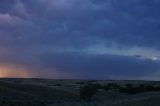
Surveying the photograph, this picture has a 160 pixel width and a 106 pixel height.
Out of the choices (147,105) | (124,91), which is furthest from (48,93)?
(147,105)

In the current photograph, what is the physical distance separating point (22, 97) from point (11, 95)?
321 centimetres

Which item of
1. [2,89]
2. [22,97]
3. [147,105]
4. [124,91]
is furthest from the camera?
[124,91]

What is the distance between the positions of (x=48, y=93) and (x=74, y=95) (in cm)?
585

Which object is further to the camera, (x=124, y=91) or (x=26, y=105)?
(x=124, y=91)

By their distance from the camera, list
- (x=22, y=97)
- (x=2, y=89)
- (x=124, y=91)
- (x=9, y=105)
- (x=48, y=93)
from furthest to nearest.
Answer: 1. (x=124, y=91)
2. (x=48, y=93)
3. (x=2, y=89)
4. (x=22, y=97)
5. (x=9, y=105)

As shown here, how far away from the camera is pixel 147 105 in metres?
49.7

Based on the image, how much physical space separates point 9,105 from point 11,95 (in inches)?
1017

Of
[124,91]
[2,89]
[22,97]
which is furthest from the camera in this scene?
[124,91]

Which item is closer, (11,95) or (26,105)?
(26,105)

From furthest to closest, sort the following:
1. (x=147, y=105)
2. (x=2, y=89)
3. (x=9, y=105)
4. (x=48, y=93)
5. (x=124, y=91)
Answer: (x=124, y=91)
(x=48, y=93)
(x=2, y=89)
(x=9, y=105)
(x=147, y=105)

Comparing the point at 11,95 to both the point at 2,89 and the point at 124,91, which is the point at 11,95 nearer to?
the point at 2,89

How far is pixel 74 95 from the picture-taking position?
9706 centimetres

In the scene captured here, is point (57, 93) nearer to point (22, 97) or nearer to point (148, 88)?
point (22, 97)

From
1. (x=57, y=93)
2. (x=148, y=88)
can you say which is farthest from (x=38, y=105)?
(x=148, y=88)
